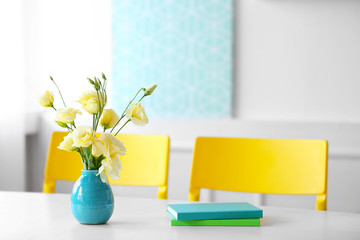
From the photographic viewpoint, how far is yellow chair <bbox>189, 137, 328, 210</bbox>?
1.81m

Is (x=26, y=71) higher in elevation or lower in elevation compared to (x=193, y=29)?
lower

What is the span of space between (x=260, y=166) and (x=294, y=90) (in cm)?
128

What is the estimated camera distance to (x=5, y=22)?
120 inches

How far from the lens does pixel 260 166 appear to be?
73.0 inches

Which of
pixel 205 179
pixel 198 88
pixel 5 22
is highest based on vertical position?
pixel 5 22

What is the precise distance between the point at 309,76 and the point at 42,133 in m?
1.72

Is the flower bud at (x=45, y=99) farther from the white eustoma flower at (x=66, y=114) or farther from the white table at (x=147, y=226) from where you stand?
the white table at (x=147, y=226)

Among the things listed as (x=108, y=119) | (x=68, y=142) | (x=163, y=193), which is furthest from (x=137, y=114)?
(x=163, y=193)

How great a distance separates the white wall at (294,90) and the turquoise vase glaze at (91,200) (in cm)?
185

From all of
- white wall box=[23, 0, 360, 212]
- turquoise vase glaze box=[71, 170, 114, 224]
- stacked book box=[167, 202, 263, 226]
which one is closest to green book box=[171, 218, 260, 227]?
stacked book box=[167, 202, 263, 226]

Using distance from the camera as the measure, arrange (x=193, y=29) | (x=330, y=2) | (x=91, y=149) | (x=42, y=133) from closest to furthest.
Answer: (x=91, y=149) → (x=330, y=2) → (x=193, y=29) → (x=42, y=133)

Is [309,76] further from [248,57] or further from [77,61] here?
[77,61]

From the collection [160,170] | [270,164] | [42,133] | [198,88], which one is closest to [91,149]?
[160,170]

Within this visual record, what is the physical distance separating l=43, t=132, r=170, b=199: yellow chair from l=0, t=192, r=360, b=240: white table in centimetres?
38
